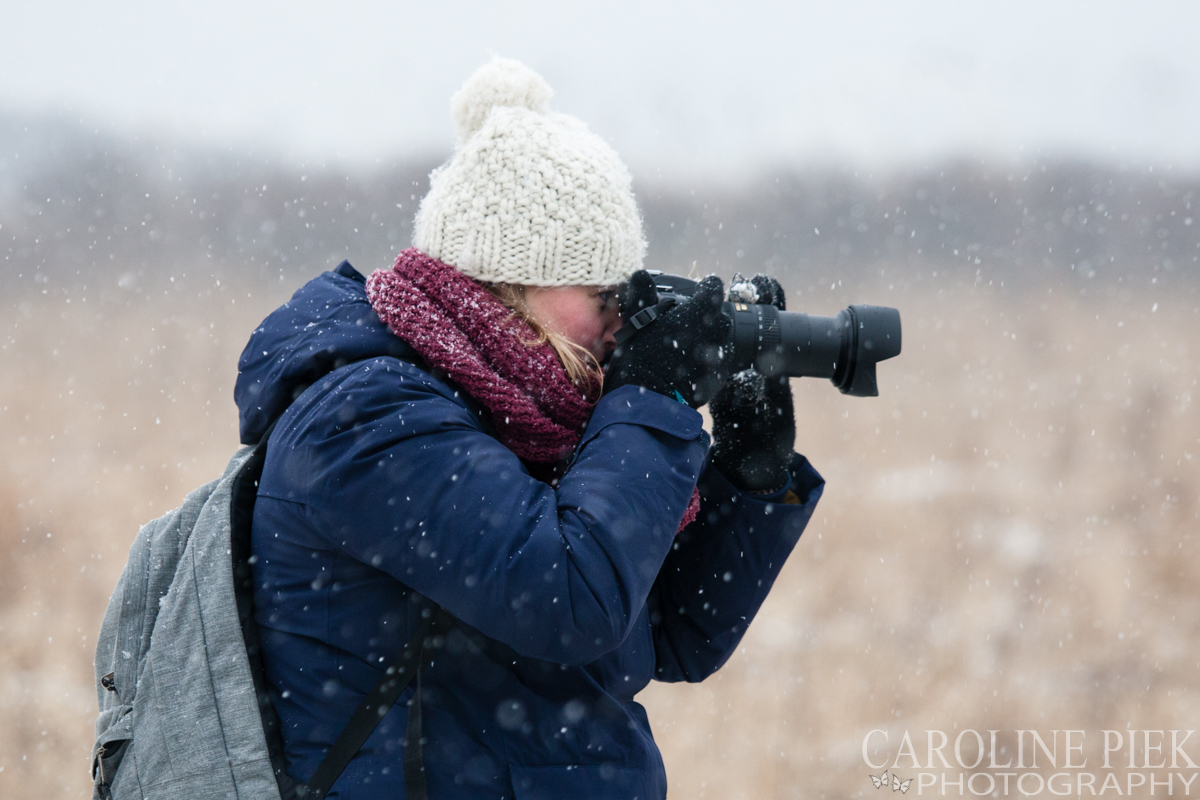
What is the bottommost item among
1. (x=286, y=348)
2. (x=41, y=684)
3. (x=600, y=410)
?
(x=41, y=684)

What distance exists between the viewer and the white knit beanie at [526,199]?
0.95m

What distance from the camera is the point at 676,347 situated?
944mm

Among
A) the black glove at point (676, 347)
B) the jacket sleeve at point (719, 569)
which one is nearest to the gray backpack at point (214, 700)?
the black glove at point (676, 347)

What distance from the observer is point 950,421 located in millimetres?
4801

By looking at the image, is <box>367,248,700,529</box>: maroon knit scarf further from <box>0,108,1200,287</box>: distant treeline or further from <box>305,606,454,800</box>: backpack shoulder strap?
<box>0,108,1200,287</box>: distant treeline

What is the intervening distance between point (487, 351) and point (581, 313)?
0.52 feet

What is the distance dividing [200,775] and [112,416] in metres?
4.47

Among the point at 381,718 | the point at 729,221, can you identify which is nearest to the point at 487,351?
the point at 381,718

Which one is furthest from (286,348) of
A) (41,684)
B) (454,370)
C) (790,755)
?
(41,684)

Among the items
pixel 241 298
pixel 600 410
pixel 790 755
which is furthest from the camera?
pixel 241 298

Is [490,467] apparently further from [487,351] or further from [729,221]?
[729,221]

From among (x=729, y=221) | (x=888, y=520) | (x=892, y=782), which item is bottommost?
(x=892, y=782)

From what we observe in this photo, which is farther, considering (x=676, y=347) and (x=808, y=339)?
(x=808, y=339)

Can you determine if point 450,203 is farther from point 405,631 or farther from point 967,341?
point 967,341
